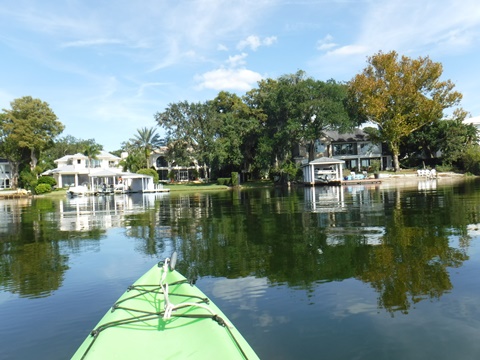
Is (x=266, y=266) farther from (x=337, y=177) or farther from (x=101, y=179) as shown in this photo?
(x=101, y=179)

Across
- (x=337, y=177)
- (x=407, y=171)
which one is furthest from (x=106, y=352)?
(x=407, y=171)

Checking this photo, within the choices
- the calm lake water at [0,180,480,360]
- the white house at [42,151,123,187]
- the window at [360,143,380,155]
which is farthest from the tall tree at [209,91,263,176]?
the calm lake water at [0,180,480,360]

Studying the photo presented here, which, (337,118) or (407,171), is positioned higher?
(337,118)

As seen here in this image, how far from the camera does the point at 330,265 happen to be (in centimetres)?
880

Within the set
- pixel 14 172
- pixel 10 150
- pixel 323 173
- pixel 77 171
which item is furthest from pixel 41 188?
pixel 323 173

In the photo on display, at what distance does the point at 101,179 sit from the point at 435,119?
51.7 m

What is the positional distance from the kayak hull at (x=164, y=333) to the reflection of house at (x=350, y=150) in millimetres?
63703

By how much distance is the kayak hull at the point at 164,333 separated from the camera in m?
3.76

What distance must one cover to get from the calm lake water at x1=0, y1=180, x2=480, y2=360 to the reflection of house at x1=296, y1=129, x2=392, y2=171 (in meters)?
54.1

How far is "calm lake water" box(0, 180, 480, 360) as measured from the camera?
5289mm

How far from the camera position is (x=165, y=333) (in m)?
4.24

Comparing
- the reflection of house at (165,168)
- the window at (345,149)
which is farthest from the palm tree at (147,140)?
the window at (345,149)

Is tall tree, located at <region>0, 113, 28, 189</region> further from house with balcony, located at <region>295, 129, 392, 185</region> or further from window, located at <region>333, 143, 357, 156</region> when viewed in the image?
window, located at <region>333, 143, 357, 156</region>

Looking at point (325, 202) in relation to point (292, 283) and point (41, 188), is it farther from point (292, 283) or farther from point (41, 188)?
point (41, 188)
